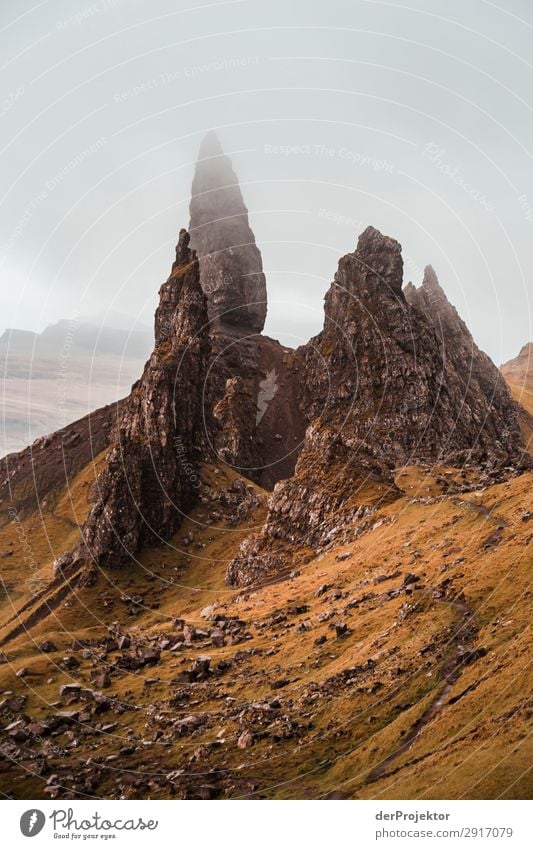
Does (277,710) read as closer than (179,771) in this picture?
No

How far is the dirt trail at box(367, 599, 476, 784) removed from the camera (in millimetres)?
56219

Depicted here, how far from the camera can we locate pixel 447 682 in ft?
208

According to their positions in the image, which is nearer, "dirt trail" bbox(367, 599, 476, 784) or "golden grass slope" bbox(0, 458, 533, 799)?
"golden grass slope" bbox(0, 458, 533, 799)

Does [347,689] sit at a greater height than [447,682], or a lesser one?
lesser

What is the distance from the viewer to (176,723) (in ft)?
239

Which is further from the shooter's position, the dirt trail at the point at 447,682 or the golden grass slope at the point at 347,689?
the dirt trail at the point at 447,682

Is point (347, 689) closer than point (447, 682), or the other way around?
point (447, 682)

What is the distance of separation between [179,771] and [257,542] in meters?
88.0

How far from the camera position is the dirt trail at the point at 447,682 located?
56219 millimetres
